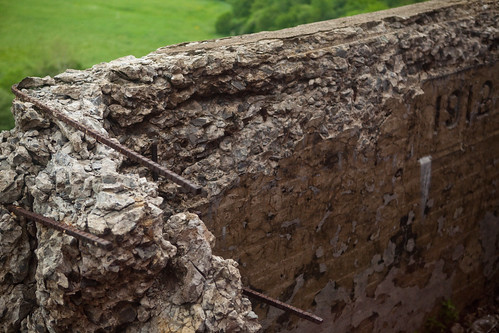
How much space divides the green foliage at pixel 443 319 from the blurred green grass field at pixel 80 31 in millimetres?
4012

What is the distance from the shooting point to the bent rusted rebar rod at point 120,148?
3.42 metres

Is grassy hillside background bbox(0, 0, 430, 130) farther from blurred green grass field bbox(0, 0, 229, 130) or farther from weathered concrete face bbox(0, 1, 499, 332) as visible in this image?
weathered concrete face bbox(0, 1, 499, 332)

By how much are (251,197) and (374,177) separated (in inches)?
51.9

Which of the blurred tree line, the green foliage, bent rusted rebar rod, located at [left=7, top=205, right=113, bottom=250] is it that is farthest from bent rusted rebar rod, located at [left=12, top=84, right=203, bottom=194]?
the blurred tree line

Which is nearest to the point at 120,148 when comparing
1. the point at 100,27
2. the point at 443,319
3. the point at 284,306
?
the point at 284,306

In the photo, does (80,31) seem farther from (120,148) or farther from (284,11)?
(120,148)

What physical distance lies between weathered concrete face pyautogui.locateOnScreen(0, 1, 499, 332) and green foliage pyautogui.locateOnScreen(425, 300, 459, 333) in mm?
134

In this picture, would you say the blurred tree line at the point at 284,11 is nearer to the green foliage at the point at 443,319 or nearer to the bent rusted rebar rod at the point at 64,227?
the green foliage at the point at 443,319

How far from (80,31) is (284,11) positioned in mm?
3244

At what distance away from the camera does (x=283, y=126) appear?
4.89 m

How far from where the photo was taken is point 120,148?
11.8 feet

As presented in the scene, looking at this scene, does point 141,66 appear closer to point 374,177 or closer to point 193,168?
point 193,168

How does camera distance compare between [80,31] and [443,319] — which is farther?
[443,319]

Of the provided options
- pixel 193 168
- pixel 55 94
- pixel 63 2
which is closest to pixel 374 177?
pixel 193 168
